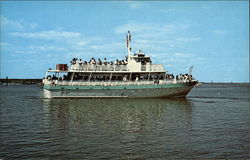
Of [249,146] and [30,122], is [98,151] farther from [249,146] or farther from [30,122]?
[30,122]

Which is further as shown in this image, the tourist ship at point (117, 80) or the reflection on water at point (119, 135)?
the tourist ship at point (117, 80)

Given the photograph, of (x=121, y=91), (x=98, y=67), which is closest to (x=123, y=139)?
(x=121, y=91)

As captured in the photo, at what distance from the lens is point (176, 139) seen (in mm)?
13531

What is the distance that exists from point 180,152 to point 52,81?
3197 cm

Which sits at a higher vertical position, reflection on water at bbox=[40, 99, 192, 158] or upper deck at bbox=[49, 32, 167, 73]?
upper deck at bbox=[49, 32, 167, 73]

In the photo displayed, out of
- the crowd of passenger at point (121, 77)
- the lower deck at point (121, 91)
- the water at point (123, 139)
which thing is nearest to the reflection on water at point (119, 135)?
the water at point (123, 139)

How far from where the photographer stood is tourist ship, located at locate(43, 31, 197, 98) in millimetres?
39312

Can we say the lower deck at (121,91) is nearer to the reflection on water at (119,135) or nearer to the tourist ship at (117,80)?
the tourist ship at (117,80)

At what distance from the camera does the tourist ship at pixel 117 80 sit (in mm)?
39312

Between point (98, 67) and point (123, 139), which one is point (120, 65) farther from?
point (123, 139)

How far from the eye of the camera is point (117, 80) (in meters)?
40.5

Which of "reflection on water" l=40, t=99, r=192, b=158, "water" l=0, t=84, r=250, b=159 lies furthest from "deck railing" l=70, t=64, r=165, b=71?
"water" l=0, t=84, r=250, b=159

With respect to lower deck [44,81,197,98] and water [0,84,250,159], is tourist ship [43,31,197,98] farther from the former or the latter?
water [0,84,250,159]

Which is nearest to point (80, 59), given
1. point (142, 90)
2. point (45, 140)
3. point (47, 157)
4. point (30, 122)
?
point (142, 90)
